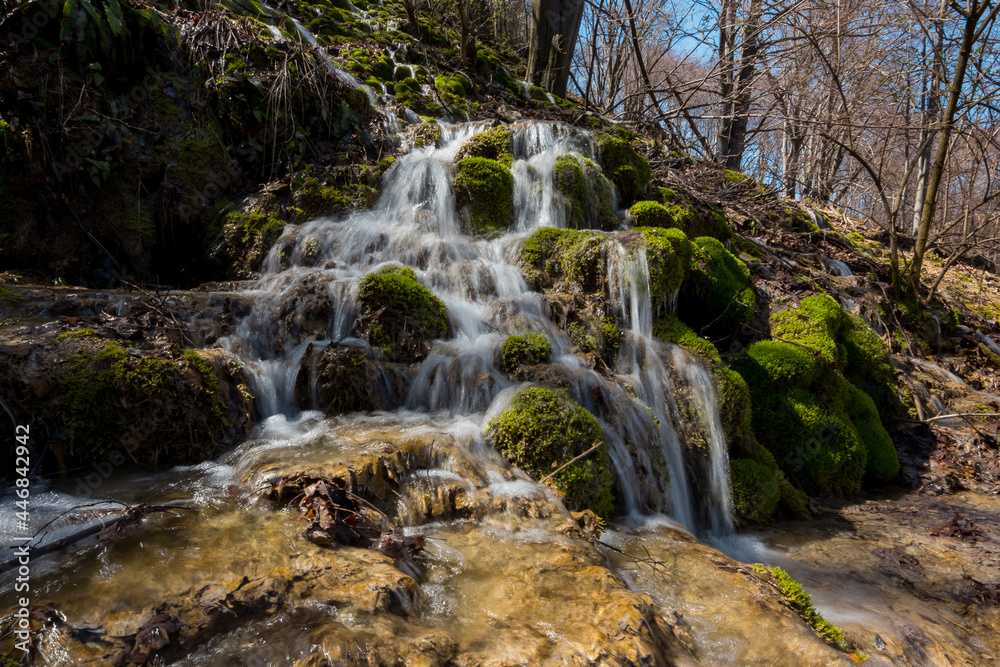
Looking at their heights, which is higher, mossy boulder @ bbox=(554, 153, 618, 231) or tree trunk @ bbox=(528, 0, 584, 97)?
tree trunk @ bbox=(528, 0, 584, 97)

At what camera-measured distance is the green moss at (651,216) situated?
7590mm

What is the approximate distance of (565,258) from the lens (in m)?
6.43

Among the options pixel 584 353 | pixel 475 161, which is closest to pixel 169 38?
pixel 475 161

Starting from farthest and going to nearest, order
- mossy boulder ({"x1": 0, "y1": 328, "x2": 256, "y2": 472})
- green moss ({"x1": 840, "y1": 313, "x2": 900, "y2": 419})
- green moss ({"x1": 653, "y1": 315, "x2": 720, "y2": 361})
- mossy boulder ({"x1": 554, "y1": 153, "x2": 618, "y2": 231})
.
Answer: mossy boulder ({"x1": 554, "y1": 153, "x2": 618, "y2": 231})
green moss ({"x1": 840, "y1": 313, "x2": 900, "y2": 419})
green moss ({"x1": 653, "y1": 315, "x2": 720, "y2": 361})
mossy boulder ({"x1": 0, "y1": 328, "x2": 256, "y2": 472})

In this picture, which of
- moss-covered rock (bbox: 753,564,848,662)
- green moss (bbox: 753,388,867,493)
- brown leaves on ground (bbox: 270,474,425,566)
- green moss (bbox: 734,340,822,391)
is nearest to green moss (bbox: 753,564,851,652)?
moss-covered rock (bbox: 753,564,848,662)

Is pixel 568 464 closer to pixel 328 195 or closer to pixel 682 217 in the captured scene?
pixel 682 217

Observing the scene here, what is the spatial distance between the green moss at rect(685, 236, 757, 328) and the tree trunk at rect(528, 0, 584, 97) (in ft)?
23.4

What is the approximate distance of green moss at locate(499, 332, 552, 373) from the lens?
16.4 ft

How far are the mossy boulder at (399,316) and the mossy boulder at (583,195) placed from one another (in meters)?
3.12

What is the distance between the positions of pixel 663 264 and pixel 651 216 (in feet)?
5.73

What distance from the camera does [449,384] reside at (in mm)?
4773

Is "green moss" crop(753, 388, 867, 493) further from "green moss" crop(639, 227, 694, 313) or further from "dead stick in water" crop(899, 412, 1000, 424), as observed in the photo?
"green moss" crop(639, 227, 694, 313)

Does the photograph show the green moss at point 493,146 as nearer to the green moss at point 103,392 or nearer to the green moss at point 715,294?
the green moss at point 715,294

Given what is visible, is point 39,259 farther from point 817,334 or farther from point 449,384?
point 817,334
